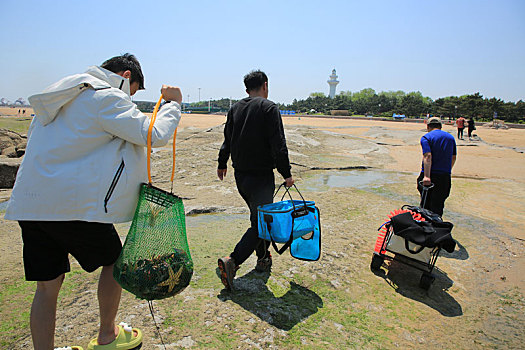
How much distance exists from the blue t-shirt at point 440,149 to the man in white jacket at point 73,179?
351 centimetres

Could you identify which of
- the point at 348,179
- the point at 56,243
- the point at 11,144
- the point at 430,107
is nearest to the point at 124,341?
the point at 56,243

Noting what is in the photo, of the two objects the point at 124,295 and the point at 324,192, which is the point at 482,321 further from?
the point at 324,192

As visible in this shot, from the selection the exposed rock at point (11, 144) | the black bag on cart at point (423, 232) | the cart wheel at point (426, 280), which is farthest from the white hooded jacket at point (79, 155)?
Answer: the exposed rock at point (11, 144)

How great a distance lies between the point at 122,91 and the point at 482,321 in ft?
10.5

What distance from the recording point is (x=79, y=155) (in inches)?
70.5

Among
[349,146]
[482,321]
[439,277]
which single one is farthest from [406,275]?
[349,146]

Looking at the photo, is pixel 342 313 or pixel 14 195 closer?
pixel 14 195

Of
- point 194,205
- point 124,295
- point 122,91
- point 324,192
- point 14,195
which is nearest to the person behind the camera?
point 14,195

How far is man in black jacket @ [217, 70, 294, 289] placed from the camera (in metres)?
2.93

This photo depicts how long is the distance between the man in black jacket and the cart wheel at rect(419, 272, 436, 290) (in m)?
1.49

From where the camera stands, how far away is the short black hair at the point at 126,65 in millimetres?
2090

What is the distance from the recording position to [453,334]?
2670mm

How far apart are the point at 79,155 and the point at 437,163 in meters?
4.01

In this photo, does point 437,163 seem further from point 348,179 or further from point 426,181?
point 348,179
